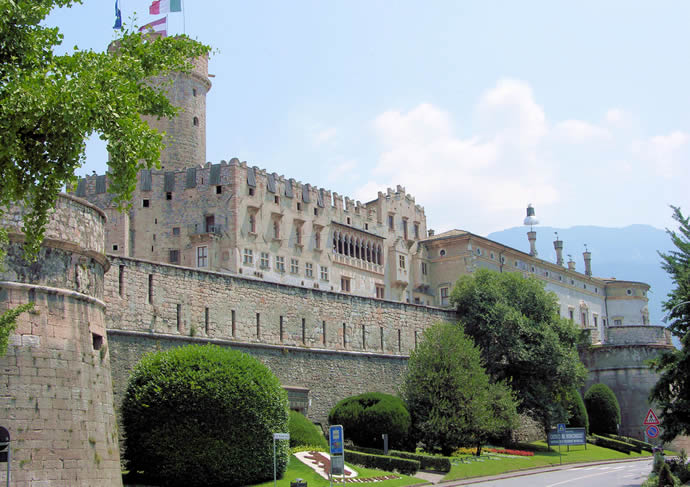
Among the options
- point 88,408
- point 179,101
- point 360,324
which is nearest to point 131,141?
point 88,408

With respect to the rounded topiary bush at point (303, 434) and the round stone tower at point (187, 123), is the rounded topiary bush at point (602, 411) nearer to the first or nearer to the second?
the rounded topiary bush at point (303, 434)

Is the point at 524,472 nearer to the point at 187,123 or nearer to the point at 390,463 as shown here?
the point at 390,463

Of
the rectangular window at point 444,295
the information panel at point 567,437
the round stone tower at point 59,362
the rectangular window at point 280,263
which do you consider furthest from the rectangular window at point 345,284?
the round stone tower at point 59,362

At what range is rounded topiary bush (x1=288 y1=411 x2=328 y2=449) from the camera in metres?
34.1

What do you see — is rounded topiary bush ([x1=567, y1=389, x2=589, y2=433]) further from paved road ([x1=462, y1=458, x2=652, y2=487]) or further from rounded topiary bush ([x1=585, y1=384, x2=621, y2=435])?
paved road ([x1=462, y1=458, x2=652, y2=487])

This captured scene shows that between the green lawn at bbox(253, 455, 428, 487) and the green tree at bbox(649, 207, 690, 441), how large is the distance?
9.46m

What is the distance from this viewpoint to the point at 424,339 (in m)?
48.1

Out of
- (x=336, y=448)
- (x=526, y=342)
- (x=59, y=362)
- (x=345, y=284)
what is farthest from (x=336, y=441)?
Result: (x=345, y=284)

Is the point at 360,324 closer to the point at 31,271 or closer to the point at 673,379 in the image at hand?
the point at 673,379

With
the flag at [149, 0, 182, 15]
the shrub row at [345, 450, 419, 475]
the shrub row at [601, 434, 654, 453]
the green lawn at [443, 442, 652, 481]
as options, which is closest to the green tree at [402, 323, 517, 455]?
the green lawn at [443, 442, 652, 481]

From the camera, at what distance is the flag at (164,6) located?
58875 millimetres

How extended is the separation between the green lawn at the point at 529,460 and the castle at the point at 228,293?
695 cm

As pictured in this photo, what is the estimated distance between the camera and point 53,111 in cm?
1306

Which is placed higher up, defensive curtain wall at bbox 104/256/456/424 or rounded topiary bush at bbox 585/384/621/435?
defensive curtain wall at bbox 104/256/456/424
